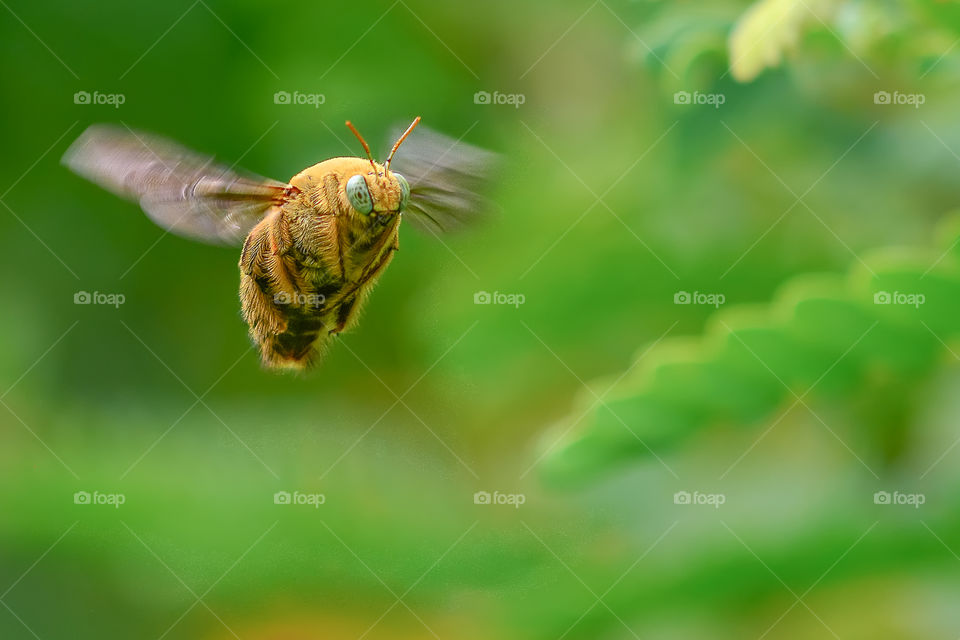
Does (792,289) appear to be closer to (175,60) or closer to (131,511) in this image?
(131,511)

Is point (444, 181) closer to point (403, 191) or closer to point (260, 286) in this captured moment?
point (403, 191)

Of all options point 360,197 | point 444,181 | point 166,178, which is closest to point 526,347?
point 444,181

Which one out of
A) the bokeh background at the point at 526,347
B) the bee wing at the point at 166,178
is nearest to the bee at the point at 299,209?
the bee wing at the point at 166,178

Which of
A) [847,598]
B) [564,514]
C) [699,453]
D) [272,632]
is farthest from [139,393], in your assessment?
[847,598]

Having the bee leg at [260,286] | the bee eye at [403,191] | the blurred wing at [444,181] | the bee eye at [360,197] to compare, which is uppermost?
the blurred wing at [444,181]

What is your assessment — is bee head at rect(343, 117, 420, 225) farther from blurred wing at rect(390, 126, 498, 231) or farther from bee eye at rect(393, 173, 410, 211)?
blurred wing at rect(390, 126, 498, 231)

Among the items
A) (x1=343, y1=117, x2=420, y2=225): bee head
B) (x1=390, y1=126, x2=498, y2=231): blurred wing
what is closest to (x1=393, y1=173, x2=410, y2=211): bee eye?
(x1=343, y1=117, x2=420, y2=225): bee head

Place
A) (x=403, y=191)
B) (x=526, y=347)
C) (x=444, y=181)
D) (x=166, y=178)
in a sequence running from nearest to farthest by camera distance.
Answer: (x=166, y=178) < (x=403, y=191) < (x=444, y=181) < (x=526, y=347)

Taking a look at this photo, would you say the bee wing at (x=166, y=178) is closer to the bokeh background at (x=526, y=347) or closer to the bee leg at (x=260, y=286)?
the bee leg at (x=260, y=286)
